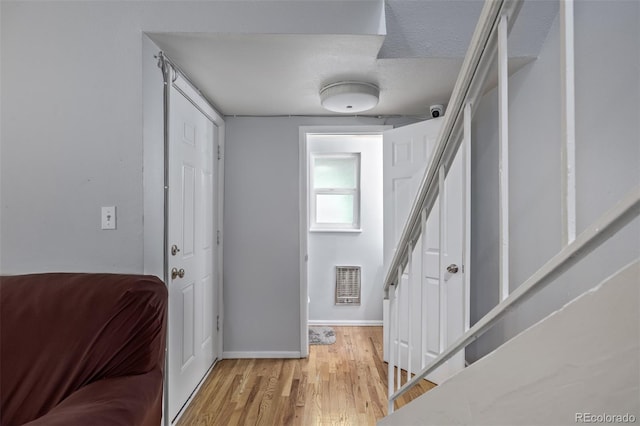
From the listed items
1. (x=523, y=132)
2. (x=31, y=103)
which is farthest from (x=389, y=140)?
(x=31, y=103)

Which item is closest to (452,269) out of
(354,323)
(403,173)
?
(403,173)

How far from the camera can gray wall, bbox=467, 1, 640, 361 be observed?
125cm

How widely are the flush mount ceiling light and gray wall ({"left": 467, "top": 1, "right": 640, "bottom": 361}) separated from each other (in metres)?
0.81

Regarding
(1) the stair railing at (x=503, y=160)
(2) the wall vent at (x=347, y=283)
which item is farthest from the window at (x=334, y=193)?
(1) the stair railing at (x=503, y=160)

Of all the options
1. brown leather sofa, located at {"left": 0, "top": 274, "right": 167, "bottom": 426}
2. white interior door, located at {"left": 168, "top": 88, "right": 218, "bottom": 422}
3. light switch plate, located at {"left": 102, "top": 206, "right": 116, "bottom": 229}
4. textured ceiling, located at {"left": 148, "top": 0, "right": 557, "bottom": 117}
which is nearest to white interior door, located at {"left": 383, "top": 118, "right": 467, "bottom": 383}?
textured ceiling, located at {"left": 148, "top": 0, "right": 557, "bottom": 117}

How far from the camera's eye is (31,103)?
1.51 meters

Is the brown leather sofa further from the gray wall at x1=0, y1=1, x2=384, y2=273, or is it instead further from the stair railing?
the stair railing

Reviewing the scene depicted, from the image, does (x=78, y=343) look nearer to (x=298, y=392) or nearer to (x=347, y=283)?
(x=298, y=392)

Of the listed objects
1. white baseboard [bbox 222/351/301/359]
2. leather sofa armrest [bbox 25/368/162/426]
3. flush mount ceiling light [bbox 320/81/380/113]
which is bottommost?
white baseboard [bbox 222/351/301/359]

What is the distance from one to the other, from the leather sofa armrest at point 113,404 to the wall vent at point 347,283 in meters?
2.73

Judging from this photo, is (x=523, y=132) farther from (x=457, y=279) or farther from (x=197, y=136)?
(x=197, y=136)

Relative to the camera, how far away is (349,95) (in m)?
2.10

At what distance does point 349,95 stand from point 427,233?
1157 mm

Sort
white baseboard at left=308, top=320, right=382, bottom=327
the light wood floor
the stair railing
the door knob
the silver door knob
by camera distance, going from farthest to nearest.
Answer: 1. white baseboard at left=308, top=320, right=382, bottom=327
2. the silver door knob
3. the light wood floor
4. the door knob
5. the stair railing
